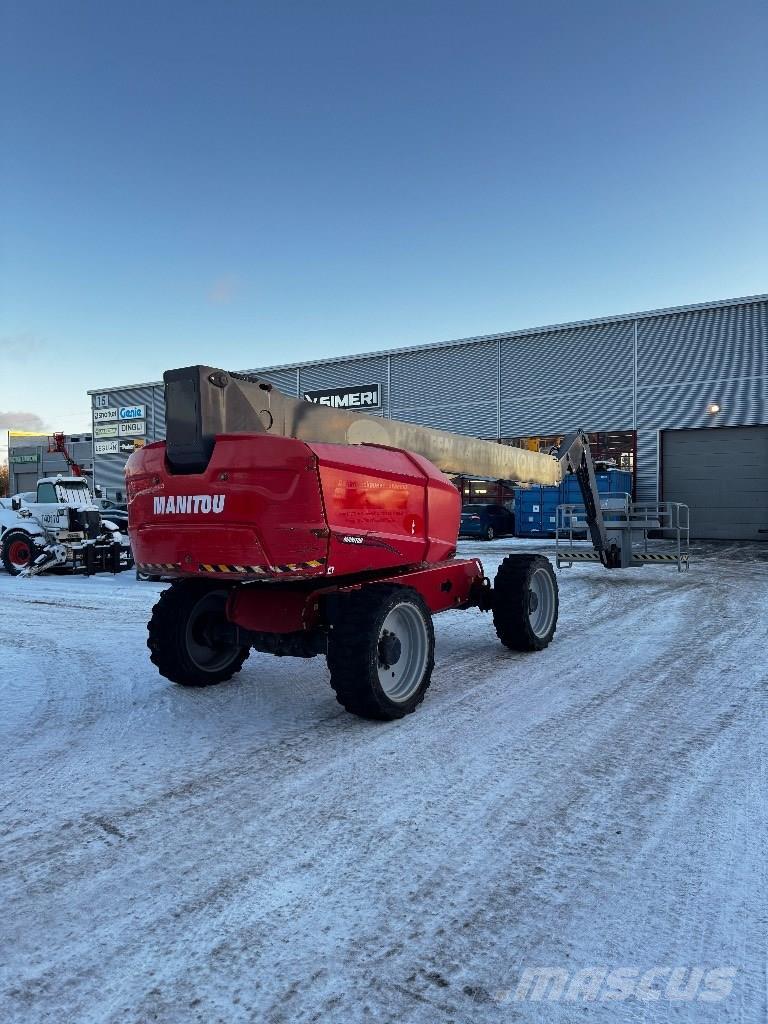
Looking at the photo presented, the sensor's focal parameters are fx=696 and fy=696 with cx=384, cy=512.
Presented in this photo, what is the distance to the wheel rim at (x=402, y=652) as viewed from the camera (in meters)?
5.07

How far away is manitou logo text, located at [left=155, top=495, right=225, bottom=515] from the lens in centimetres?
476

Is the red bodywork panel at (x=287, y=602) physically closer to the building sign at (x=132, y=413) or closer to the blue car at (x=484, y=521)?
the blue car at (x=484, y=521)

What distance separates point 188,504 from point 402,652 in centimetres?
195

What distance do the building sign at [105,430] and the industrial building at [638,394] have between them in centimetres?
1783

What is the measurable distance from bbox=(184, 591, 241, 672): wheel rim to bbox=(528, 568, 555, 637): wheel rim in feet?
10.3

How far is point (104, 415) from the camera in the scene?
43.9m

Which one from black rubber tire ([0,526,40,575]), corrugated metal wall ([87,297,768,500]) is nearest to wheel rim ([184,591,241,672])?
black rubber tire ([0,526,40,575])

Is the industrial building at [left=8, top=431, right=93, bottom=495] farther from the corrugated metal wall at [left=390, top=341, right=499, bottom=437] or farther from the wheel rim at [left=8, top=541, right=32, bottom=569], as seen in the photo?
the wheel rim at [left=8, top=541, right=32, bottom=569]

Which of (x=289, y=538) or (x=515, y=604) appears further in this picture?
(x=515, y=604)

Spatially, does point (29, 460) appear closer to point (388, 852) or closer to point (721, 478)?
point (721, 478)

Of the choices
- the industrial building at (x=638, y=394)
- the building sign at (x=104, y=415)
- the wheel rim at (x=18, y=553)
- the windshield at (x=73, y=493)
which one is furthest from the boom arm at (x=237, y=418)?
the building sign at (x=104, y=415)

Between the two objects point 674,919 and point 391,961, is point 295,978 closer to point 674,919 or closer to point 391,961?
point 391,961

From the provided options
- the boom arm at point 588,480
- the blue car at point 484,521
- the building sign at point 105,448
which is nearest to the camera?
the boom arm at point 588,480

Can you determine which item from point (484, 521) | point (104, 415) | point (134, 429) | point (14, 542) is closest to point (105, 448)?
point (104, 415)
